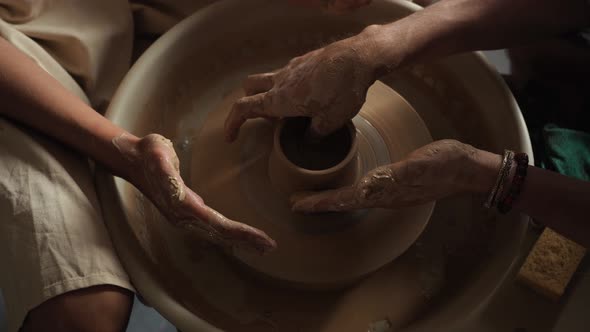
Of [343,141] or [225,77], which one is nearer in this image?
[343,141]

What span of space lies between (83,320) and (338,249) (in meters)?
0.63

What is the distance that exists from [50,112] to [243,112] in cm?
48

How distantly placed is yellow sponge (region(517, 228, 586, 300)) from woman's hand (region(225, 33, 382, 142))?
22.1 inches

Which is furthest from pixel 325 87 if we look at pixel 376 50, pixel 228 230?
pixel 228 230

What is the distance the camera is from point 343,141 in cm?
140

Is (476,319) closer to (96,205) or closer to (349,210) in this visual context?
(349,210)

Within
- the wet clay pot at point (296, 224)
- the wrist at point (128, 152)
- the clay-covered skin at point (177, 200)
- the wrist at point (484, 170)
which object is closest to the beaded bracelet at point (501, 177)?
the wrist at point (484, 170)

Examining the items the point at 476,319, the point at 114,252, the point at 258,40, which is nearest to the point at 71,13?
the point at 258,40

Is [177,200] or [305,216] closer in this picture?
[177,200]

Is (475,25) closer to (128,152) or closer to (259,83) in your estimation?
(259,83)

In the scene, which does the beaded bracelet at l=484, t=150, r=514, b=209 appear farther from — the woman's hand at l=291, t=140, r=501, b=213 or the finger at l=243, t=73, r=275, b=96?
the finger at l=243, t=73, r=275, b=96

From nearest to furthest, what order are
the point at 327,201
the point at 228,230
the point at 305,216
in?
the point at 228,230, the point at 327,201, the point at 305,216

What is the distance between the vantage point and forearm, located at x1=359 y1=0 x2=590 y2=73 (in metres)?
1.38

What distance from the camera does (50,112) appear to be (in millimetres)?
1286
